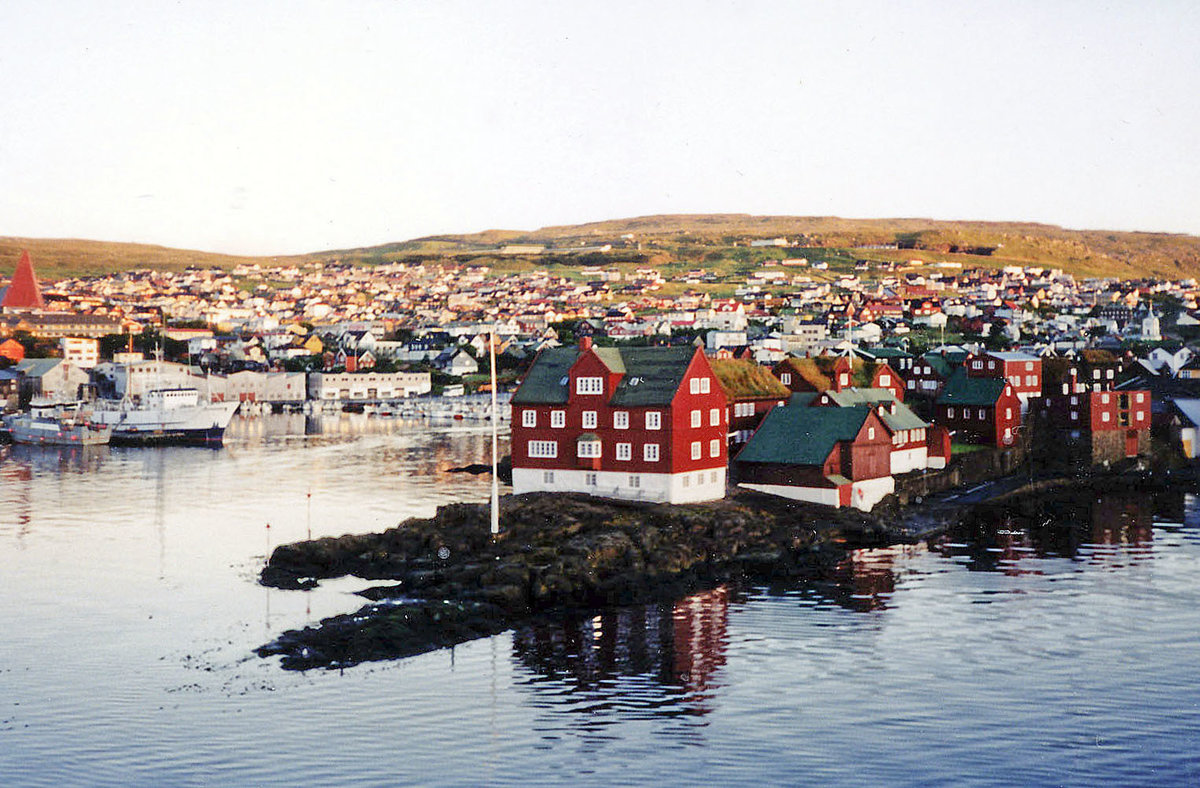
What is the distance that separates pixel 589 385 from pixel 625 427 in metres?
2.32

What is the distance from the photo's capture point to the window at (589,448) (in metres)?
44.3

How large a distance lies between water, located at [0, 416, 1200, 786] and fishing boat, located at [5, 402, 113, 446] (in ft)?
165

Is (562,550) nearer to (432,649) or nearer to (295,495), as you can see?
(432,649)

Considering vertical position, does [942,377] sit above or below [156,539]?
above

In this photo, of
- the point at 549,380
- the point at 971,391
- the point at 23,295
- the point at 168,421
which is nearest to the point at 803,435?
the point at 549,380

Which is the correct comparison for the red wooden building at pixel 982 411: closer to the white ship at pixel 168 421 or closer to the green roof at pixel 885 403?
the green roof at pixel 885 403

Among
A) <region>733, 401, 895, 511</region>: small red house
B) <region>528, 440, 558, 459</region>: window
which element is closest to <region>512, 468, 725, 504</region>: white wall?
<region>528, 440, 558, 459</region>: window

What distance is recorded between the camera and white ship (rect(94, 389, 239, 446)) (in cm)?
9169

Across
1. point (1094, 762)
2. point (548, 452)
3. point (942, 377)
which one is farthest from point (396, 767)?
point (942, 377)

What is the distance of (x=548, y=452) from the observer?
45.5 metres

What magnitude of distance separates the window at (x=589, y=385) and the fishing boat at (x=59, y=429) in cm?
5719

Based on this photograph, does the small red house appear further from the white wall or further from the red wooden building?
the red wooden building

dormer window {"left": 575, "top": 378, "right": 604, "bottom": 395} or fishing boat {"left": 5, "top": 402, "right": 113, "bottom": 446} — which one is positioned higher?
dormer window {"left": 575, "top": 378, "right": 604, "bottom": 395}

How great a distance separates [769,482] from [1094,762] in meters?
25.8
